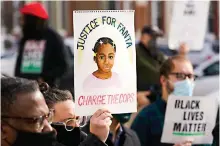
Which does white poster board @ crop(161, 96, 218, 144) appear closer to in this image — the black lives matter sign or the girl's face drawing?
the black lives matter sign

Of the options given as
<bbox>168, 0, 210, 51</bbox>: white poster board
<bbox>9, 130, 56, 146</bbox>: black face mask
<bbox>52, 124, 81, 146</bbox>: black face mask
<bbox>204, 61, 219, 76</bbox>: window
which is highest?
<bbox>168, 0, 210, 51</bbox>: white poster board

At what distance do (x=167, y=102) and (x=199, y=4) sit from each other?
2331mm

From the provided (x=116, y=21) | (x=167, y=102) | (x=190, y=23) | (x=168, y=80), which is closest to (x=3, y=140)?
(x=116, y=21)

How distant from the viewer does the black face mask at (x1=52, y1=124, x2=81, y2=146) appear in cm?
363

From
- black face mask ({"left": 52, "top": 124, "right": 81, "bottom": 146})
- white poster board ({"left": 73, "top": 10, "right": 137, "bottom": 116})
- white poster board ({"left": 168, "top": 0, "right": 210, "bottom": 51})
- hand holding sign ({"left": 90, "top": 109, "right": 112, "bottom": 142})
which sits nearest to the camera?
hand holding sign ({"left": 90, "top": 109, "right": 112, "bottom": 142})

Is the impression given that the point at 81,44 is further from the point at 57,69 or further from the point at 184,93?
the point at 57,69

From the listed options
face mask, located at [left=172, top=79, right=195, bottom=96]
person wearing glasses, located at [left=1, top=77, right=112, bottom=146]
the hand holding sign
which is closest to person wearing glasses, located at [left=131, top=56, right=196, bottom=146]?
face mask, located at [left=172, top=79, right=195, bottom=96]

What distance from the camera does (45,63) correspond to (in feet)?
26.8

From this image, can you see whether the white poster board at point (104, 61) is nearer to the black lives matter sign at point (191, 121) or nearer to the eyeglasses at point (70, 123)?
the eyeglasses at point (70, 123)

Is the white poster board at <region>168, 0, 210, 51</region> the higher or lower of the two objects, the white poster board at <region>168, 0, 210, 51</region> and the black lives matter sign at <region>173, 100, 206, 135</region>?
the higher

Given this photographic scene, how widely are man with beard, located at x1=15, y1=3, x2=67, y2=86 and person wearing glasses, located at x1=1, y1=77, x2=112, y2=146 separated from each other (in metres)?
5.04

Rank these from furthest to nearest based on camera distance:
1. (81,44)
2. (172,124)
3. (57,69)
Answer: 1. (57,69)
2. (172,124)
3. (81,44)

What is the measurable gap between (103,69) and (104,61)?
0.04m

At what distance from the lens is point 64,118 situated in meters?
3.67
